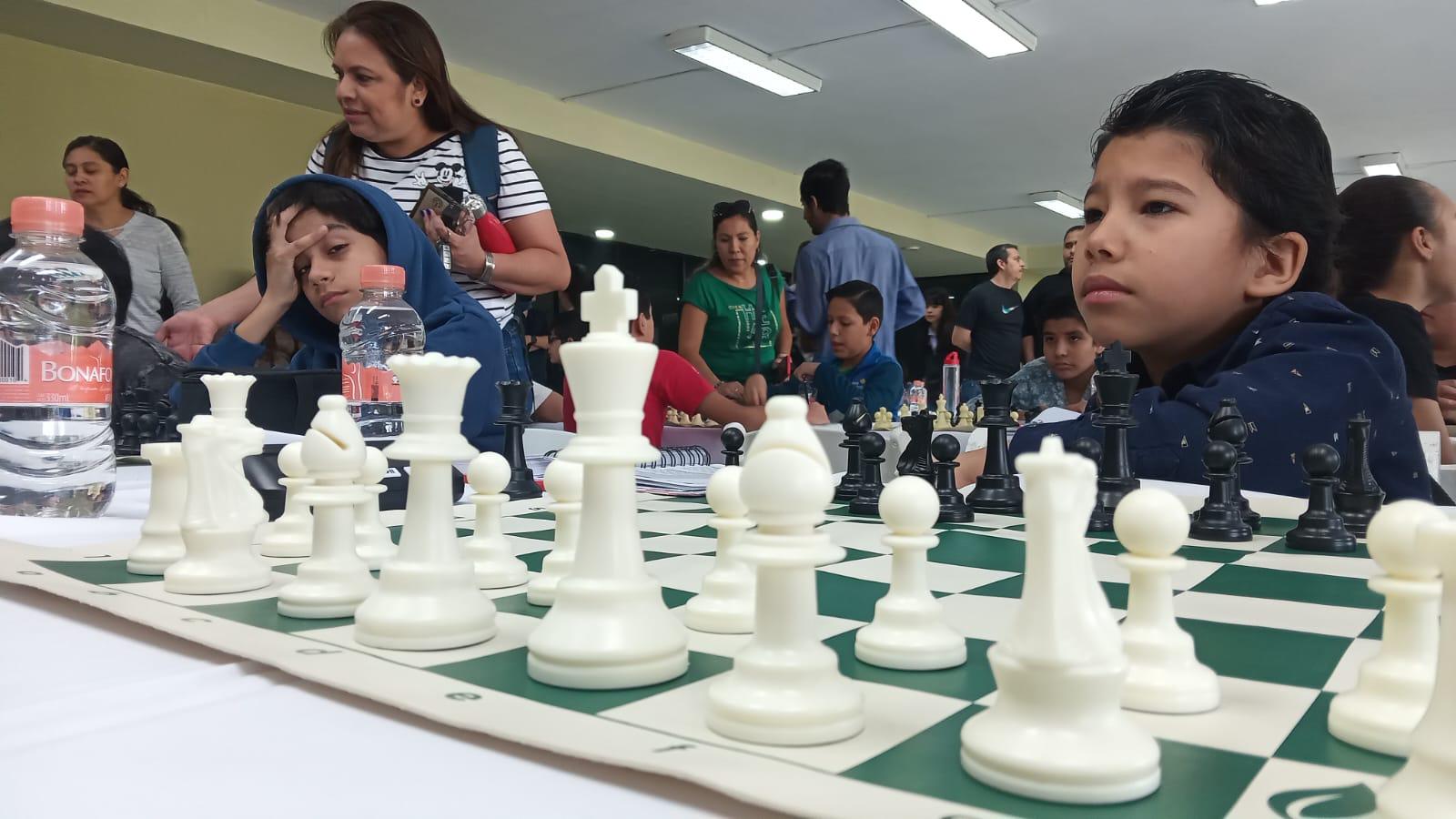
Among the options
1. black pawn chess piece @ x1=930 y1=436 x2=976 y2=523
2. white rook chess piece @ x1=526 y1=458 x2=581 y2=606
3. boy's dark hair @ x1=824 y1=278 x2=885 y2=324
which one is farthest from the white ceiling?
white rook chess piece @ x1=526 y1=458 x2=581 y2=606

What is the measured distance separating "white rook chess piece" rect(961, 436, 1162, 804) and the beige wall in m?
6.18

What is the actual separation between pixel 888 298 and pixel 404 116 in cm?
338

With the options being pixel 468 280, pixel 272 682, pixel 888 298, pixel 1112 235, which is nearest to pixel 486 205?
pixel 468 280

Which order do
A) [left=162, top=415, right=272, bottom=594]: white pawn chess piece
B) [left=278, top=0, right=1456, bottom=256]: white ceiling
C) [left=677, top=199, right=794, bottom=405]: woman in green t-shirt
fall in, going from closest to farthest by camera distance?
[left=162, top=415, right=272, bottom=594]: white pawn chess piece < [left=677, top=199, right=794, bottom=405]: woman in green t-shirt < [left=278, top=0, right=1456, bottom=256]: white ceiling

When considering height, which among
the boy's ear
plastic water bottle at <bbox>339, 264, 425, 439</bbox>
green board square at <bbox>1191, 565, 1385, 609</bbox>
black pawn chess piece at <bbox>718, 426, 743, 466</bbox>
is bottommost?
green board square at <bbox>1191, 565, 1385, 609</bbox>

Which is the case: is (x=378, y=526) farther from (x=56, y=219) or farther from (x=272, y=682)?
(x=56, y=219)

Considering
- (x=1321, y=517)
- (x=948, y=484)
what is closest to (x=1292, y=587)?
(x=1321, y=517)

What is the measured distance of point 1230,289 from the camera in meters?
1.64

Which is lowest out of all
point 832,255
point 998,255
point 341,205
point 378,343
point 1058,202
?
point 378,343

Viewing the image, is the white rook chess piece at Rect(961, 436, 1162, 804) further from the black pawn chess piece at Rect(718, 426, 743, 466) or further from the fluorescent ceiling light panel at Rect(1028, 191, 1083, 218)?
the fluorescent ceiling light panel at Rect(1028, 191, 1083, 218)

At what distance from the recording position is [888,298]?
5195mm

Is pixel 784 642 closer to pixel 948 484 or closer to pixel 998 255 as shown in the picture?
pixel 948 484

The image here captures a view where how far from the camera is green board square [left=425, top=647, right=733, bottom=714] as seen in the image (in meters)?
0.55

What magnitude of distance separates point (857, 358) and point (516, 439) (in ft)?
10.3
